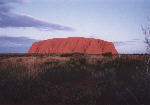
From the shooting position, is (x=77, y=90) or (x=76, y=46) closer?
(x=77, y=90)

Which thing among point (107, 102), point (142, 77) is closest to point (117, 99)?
point (107, 102)

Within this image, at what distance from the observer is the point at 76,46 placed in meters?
104

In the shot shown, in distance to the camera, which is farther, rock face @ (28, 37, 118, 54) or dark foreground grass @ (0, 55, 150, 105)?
rock face @ (28, 37, 118, 54)

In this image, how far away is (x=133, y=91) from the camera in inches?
206

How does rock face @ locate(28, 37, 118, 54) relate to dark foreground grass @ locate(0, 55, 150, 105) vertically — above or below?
above

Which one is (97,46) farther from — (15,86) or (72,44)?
(15,86)

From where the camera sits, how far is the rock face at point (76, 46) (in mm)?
101688

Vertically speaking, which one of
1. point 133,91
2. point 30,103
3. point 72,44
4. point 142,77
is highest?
point 72,44

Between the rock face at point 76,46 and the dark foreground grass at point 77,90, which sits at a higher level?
the rock face at point 76,46

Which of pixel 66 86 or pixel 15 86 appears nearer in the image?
pixel 15 86

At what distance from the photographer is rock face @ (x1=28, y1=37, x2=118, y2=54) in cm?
10169

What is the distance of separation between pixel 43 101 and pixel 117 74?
3500 mm

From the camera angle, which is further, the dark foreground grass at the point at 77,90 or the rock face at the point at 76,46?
the rock face at the point at 76,46

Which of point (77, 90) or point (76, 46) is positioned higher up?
point (76, 46)
